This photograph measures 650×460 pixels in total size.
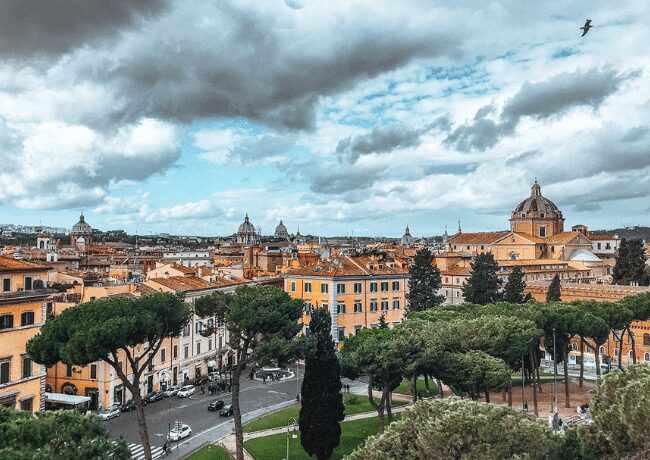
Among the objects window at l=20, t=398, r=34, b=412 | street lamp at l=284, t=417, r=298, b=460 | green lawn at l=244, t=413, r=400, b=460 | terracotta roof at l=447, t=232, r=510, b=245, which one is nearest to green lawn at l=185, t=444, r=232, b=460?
green lawn at l=244, t=413, r=400, b=460

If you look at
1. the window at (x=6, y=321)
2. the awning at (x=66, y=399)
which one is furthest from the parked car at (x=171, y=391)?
the window at (x=6, y=321)

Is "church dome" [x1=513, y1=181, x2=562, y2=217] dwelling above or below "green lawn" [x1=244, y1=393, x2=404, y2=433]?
above

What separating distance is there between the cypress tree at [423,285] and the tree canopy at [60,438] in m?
44.2

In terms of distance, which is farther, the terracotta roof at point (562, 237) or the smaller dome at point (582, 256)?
the terracotta roof at point (562, 237)

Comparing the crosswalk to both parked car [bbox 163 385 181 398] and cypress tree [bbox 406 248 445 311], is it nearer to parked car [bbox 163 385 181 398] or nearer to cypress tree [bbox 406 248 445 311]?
parked car [bbox 163 385 181 398]

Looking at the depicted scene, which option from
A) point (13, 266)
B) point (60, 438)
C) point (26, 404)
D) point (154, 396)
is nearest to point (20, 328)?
point (13, 266)

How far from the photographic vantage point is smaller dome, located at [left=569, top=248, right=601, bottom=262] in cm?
9612

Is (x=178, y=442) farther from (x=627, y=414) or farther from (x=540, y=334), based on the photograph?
(x=627, y=414)

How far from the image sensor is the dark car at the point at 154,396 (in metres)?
44.3

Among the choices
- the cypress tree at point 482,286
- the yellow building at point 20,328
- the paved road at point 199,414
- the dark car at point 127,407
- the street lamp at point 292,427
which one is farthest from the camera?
the cypress tree at point 482,286

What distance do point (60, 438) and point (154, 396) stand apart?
30877mm

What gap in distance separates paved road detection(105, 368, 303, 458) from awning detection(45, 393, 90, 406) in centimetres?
224

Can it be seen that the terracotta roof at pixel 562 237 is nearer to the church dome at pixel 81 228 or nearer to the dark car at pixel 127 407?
the dark car at pixel 127 407

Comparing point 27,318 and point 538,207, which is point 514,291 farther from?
point 538,207
